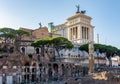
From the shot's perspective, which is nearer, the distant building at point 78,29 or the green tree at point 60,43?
the green tree at point 60,43

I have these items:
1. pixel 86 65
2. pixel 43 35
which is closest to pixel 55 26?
pixel 43 35

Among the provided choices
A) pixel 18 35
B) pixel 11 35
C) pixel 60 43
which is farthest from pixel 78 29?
pixel 11 35

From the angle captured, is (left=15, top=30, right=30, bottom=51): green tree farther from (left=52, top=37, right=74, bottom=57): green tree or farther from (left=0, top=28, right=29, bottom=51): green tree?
(left=52, top=37, right=74, bottom=57): green tree

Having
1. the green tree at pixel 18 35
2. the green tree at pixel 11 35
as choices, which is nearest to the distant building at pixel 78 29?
the green tree at pixel 18 35

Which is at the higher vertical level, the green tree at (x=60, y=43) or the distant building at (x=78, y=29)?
the distant building at (x=78, y=29)

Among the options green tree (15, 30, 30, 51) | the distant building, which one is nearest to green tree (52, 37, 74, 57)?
green tree (15, 30, 30, 51)

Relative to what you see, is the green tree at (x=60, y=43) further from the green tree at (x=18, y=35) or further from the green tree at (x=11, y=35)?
the green tree at (x=11, y=35)

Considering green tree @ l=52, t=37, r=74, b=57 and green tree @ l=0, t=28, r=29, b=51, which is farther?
green tree @ l=52, t=37, r=74, b=57

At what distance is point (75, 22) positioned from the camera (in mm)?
74000

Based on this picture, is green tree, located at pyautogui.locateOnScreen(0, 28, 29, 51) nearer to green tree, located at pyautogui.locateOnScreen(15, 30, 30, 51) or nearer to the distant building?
green tree, located at pyautogui.locateOnScreen(15, 30, 30, 51)

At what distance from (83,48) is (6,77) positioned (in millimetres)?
23234

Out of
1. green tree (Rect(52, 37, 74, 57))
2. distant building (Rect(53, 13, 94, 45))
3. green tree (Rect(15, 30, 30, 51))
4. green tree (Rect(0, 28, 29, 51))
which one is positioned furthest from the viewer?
distant building (Rect(53, 13, 94, 45))

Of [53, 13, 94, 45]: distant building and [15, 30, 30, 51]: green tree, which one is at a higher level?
[53, 13, 94, 45]: distant building

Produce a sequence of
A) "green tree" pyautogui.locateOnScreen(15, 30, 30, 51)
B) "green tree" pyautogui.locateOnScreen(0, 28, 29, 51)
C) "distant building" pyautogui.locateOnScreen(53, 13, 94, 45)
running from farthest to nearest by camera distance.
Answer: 1. "distant building" pyautogui.locateOnScreen(53, 13, 94, 45)
2. "green tree" pyautogui.locateOnScreen(15, 30, 30, 51)
3. "green tree" pyautogui.locateOnScreen(0, 28, 29, 51)
